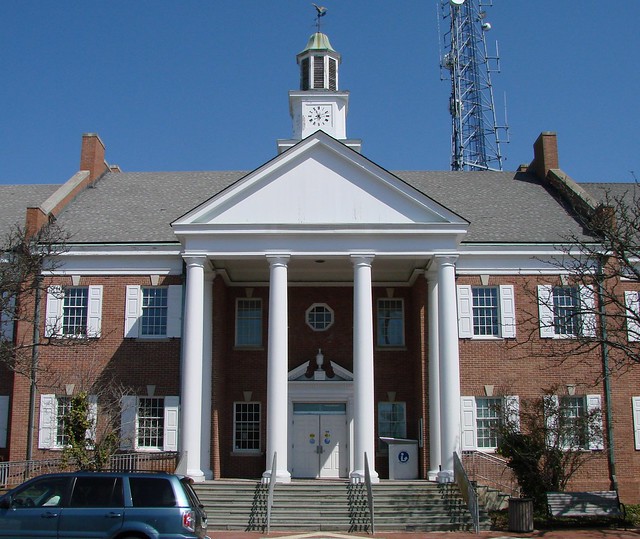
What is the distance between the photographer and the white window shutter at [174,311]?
28031mm

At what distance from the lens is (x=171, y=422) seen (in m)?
27.3

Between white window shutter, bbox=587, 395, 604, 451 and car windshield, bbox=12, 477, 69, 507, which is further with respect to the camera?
white window shutter, bbox=587, 395, 604, 451

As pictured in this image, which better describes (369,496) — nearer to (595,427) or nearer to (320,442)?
(320,442)

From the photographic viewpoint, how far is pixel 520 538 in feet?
65.2

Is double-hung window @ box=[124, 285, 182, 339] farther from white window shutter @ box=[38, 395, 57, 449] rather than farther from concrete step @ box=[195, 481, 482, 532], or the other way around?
concrete step @ box=[195, 481, 482, 532]

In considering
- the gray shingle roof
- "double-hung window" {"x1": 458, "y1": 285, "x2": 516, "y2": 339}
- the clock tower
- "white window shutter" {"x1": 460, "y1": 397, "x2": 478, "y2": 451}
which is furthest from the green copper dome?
"white window shutter" {"x1": 460, "y1": 397, "x2": 478, "y2": 451}

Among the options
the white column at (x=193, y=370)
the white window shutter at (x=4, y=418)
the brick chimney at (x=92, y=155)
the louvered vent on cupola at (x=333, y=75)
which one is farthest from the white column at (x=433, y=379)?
the brick chimney at (x=92, y=155)

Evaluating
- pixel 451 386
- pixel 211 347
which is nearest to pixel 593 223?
pixel 451 386

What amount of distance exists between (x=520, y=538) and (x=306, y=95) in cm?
2094

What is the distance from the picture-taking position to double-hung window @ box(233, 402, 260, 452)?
2914 centimetres

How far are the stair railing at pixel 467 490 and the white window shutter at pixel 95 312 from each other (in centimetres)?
1275

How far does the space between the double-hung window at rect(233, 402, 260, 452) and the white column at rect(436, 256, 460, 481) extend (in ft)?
25.1

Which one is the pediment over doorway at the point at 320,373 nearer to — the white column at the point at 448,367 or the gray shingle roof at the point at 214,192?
the white column at the point at 448,367

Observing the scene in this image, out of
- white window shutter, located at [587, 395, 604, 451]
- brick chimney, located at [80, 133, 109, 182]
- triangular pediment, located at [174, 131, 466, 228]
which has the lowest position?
white window shutter, located at [587, 395, 604, 451]
